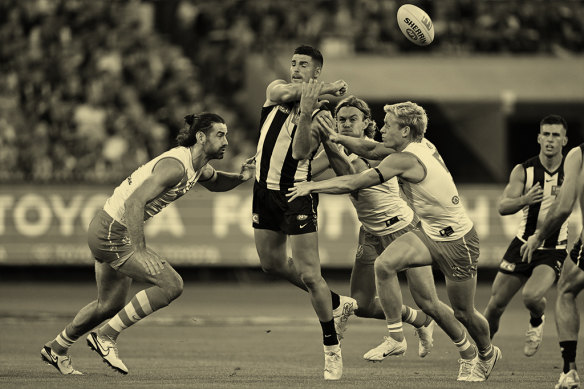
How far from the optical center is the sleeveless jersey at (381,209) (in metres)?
11.9

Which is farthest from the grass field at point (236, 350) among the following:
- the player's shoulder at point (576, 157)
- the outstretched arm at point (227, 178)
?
the player's shoulder at point (576, 157)

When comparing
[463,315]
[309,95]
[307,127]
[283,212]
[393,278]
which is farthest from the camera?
[283,212]

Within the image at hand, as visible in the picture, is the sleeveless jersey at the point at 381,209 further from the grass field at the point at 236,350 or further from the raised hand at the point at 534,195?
the grass field at the point at 236,350

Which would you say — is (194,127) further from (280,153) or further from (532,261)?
(532,261)

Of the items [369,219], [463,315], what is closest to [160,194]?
[369,219]

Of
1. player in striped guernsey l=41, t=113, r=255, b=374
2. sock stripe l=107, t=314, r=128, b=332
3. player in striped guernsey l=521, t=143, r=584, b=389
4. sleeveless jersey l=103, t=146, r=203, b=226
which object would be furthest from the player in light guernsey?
sock stripe l=107, t=314, r=128, b=332

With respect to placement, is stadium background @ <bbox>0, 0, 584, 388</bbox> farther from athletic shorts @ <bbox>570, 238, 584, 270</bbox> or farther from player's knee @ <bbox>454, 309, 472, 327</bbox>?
athletic shorts @ <bbox>570, 238, 584, 270</bbox>

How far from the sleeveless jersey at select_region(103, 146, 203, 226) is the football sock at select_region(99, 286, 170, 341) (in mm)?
772

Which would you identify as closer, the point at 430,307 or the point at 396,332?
the point at 430,307

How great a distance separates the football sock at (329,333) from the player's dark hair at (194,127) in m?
2.25

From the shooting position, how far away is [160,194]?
35.7 ft

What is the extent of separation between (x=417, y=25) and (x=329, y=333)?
3584 millimetres

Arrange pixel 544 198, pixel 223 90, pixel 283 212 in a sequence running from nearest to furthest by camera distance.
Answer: pixel 283 212, pixel 544 198, pixel 223 90

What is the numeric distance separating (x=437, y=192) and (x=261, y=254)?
1.92 meters
